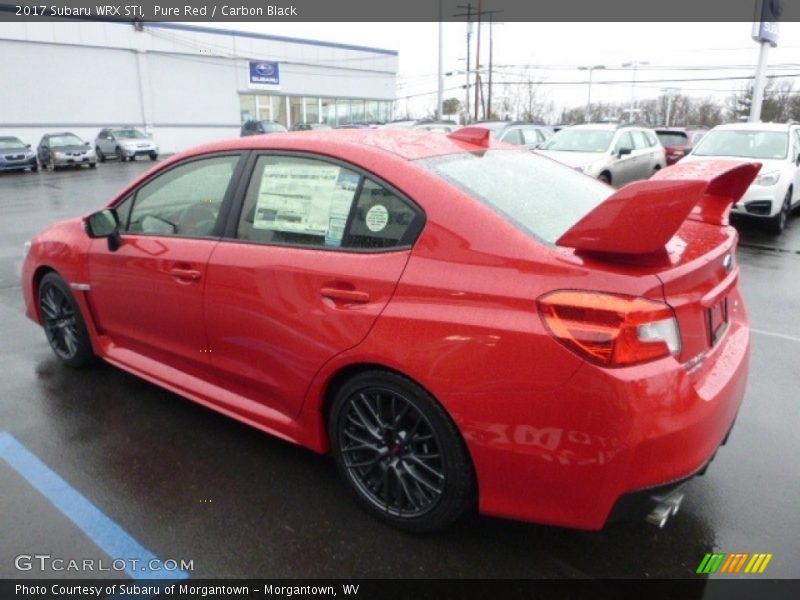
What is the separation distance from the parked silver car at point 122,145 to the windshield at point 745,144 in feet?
83.0

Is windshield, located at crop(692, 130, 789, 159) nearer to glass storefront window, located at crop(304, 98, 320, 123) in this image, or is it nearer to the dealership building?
the dealership building

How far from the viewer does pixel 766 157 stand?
10.2 m

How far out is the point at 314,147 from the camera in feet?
9.41

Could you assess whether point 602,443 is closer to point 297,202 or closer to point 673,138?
point 297,202

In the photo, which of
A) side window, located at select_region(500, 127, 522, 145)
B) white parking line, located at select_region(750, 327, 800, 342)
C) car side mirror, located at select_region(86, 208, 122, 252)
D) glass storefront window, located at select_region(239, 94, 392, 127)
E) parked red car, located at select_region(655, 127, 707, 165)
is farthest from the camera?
glass storefront window, located at select_region(239, 94, 392, 127)

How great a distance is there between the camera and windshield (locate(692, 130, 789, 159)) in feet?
33.8

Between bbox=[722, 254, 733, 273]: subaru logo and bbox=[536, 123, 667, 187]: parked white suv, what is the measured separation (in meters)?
9.36

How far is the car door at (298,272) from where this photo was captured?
8.23 feet

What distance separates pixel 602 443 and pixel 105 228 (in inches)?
120

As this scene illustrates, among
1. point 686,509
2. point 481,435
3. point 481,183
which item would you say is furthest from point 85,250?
point 686,509

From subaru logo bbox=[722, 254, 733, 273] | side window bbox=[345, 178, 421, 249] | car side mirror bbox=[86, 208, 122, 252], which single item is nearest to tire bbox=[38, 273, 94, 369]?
car side mirror bbox=[86, 208, 122, 252]

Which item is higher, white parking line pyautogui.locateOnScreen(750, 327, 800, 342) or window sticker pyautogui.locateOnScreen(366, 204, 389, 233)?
window sticker pyautogui.locateOnScreen(366, 204, 389, 233)

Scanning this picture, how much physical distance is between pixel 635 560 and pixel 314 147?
226 centimetres

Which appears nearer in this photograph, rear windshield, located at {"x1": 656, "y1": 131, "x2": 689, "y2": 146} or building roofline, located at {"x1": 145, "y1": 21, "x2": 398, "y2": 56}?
rear windshield, located at {"x1": 656, "y1": 131, "x2": 689, "y2": 146}
